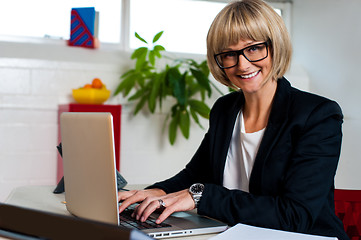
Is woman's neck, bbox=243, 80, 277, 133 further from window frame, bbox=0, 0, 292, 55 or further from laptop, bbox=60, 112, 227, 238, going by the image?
window frame, bbox=0, 0, 292, 55

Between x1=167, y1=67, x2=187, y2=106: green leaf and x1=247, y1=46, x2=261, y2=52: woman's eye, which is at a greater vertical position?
x1=247, y1=46, x2=261, y2=52: woman's eye

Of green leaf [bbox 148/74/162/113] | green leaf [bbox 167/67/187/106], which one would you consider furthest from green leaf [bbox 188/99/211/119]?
green leaf [bbox 148/74/162/113]

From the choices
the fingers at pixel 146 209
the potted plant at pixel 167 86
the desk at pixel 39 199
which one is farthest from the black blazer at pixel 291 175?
the potted plant at pixel 167 86

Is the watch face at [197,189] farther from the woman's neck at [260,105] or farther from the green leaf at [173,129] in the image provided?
the green leaf at [173,129]

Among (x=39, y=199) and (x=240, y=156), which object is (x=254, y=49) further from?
(x=39, y=199)

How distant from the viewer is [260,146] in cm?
135

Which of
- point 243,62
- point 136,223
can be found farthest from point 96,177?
point 243,62

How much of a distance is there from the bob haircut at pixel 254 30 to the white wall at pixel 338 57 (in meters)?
1.81

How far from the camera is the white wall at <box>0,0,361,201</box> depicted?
3.03 m

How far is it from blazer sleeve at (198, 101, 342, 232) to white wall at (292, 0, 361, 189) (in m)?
1.88

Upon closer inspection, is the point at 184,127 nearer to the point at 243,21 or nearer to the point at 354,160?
the point at 354,160

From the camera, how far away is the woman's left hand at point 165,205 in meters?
1.12

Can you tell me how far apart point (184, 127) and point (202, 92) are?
0.93ft

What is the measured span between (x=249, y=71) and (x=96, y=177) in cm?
62
